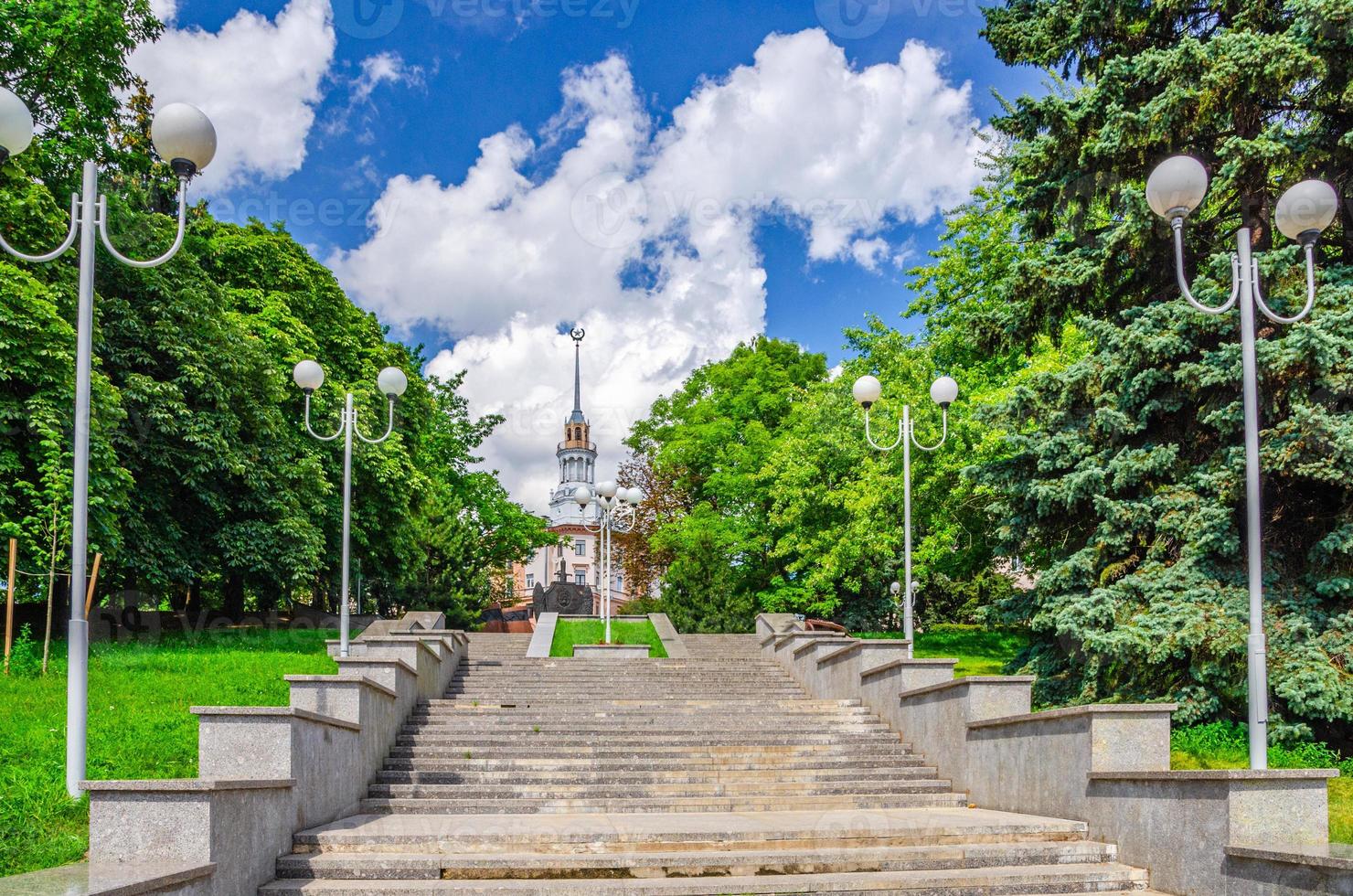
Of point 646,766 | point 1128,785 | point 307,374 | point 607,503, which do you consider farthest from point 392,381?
point 1128,785

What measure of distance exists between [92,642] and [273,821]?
11782 millimetres

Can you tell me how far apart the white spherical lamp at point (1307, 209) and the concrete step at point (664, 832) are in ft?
18.5

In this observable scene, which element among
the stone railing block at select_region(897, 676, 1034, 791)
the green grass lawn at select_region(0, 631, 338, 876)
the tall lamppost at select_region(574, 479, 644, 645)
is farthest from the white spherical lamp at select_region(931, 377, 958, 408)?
the green grass lawn at select_region(0, 631, 338, 876)

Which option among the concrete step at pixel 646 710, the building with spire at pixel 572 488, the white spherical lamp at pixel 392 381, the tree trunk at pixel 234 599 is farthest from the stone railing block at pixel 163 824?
the building with spire at pixel 572 488

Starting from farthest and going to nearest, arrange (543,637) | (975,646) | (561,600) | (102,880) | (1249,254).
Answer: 1. (561,600)
2. (543,637)
3. (975,646)
4. (1249,254)
5. (102,880)

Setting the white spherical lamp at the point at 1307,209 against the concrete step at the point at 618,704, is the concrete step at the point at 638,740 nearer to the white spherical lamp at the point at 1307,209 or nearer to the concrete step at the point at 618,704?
the concrete step at the point at 618,704

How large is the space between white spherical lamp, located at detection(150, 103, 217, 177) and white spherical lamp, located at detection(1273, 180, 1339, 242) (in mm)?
9219

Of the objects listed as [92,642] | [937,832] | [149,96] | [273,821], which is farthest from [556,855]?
[149,96]

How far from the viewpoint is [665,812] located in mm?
10188

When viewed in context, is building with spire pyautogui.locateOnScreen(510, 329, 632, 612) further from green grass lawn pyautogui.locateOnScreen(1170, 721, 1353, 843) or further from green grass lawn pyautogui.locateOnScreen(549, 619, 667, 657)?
green grass lawn pyautogui.locateOnScreen(1170, 721, 1353, 843)

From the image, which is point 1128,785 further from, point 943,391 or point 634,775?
point 943,391

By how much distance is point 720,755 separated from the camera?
40.1ft

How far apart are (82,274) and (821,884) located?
8.01 meters

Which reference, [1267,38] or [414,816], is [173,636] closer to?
[414,816]
